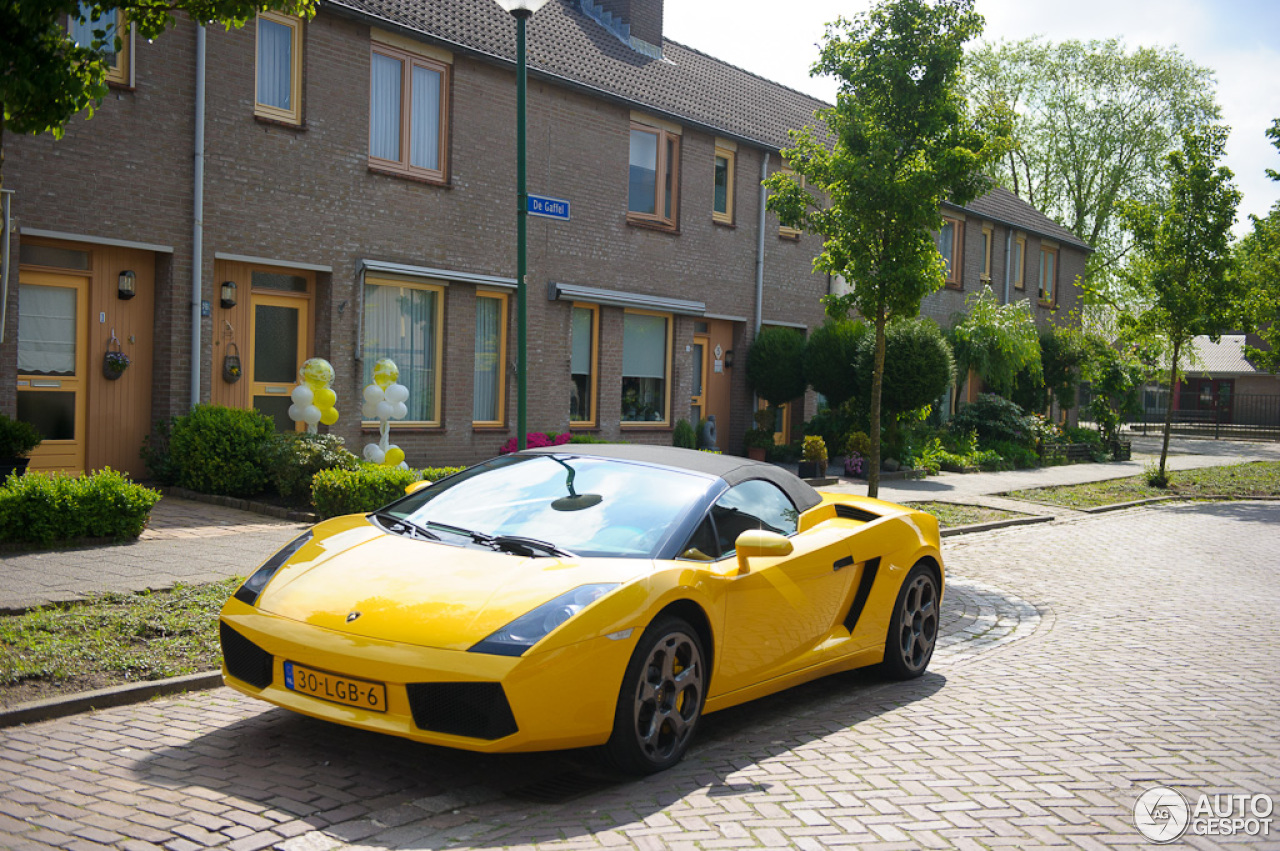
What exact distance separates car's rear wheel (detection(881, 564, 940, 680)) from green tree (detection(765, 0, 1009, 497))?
5817 millimetres

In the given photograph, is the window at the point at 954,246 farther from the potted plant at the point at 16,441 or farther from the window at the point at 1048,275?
the potted plant at the point at 16,441

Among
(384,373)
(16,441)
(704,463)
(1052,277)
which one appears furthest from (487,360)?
(1052,277)

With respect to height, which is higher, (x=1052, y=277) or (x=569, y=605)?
(x=1052, y=277)

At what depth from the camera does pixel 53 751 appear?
14.5ft

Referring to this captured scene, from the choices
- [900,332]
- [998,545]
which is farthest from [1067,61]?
[998,545]

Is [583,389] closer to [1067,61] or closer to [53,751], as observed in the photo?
[53,751]

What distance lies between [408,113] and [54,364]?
5752 mm

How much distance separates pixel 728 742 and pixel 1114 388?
2756cm

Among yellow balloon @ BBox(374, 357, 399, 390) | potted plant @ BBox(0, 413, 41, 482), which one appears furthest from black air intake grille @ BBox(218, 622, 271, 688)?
yellow balloon @ BBox(374, 357, 399, 390)

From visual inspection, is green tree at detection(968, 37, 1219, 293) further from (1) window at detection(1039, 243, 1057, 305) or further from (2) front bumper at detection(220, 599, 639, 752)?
(2) front bumper at detection(220, 599, 639, 752)

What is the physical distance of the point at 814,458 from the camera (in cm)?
1850

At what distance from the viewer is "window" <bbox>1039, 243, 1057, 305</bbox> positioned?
3356 cm

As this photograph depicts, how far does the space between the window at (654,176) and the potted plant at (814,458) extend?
15.1 ft

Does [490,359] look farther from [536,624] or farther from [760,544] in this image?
[536,624]
